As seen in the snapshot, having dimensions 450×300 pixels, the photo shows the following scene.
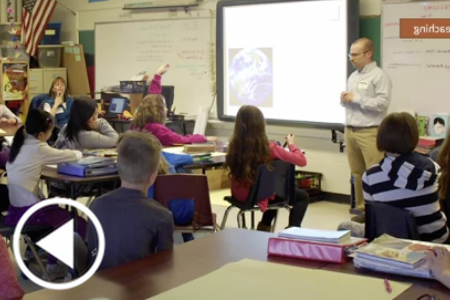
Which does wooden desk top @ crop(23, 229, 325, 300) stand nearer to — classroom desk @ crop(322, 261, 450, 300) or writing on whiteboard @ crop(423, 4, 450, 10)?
classroom desk @ crop(322, 261, 450, 300)

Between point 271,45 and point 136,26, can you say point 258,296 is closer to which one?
point 271,45

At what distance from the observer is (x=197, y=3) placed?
25.1 feet

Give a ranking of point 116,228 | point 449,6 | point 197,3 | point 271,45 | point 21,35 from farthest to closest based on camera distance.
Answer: point 21,35 → point 197,3 → point 271,45 → point 449,6 → point 116,228

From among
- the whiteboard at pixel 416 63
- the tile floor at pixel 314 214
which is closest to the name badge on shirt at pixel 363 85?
the whiteboard at pixel 416 63

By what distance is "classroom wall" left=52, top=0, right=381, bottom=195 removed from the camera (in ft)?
20.5

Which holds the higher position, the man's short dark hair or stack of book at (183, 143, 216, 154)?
the man's short dark hair

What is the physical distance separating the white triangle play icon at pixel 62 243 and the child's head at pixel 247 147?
3145 mm

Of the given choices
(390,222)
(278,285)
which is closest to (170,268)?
(278,285)

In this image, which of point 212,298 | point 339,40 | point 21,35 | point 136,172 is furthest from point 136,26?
point 212,298

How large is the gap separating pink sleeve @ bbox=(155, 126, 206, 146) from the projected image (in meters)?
1.81

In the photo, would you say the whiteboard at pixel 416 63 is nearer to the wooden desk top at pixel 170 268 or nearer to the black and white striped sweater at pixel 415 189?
the black and white striped sweater at pixel 415 189

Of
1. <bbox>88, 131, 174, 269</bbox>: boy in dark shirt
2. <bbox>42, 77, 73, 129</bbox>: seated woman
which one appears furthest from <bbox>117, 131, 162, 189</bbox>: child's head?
<bbox>42, 77, 73, 129</bbox>: seated woman

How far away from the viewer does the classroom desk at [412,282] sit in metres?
1.85

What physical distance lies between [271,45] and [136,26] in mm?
2095
